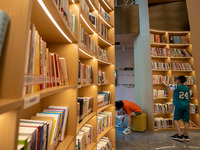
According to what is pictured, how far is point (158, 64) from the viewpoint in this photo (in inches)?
152

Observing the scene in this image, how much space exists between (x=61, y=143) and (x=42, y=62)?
652mm

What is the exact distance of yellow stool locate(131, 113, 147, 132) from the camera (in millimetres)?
3517

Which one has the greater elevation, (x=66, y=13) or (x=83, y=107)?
(x=66, y=13)

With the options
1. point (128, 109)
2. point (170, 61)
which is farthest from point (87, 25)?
point (170, 61)

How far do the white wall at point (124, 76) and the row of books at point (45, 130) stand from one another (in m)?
5.31

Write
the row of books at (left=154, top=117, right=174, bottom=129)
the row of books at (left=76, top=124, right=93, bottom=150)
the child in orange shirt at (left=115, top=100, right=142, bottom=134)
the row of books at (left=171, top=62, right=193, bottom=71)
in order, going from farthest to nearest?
the row of books at (left=171, top=62, right=193, bottom=71)
the row of books at (left=154, top=117, right=174, bottom=129)
the child in orange shirt at (left=115, top=100, right=142, bottom=134)
the row of books at (left=76, top=124, right=93, bottom=150)

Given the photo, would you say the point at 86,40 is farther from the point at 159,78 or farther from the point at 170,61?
the point at 170,61

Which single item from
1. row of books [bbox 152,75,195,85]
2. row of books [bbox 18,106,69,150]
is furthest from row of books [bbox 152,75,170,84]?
row of books [bbox 18,106,69,150]

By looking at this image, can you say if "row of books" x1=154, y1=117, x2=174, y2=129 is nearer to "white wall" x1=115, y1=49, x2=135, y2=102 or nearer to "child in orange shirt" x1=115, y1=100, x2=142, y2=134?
"child in orange shirt" x1=115, y1=100, x2=142, y2=134

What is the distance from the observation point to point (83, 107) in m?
1.44

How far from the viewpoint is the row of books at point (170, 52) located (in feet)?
12.8

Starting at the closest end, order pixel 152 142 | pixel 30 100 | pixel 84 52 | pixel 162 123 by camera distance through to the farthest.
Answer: pixel 30 100, pixel 84 52, pixel 152 142, pixel 162 123

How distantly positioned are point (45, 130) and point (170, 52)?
4.34 m

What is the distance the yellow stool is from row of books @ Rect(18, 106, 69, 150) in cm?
304
